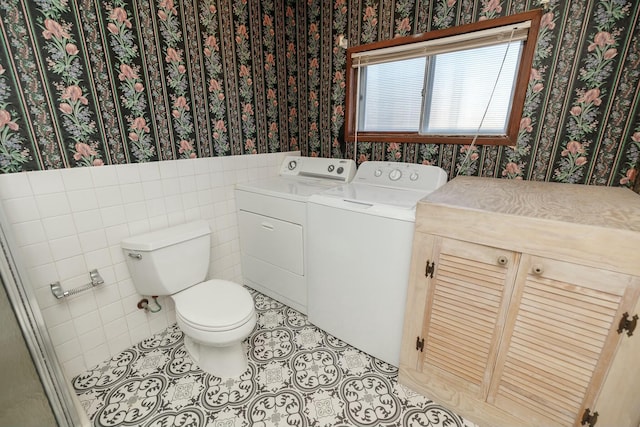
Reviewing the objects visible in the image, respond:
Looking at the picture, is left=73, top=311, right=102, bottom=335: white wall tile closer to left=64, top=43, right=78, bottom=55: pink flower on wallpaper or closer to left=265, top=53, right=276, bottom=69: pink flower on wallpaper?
left=64, top=43, right=78, bottom=55: pink flower on wallpaper

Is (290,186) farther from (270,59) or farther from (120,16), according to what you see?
(120,16)

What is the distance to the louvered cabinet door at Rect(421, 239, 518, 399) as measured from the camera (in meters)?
1.09

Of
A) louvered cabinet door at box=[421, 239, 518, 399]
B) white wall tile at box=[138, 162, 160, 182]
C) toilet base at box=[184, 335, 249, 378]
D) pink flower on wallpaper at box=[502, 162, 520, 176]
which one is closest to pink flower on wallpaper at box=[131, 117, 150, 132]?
white wall tile at box=[138, 162, 160, 182]

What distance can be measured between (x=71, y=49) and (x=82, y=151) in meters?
0.47

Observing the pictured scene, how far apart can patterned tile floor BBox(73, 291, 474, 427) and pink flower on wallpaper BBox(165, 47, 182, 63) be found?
172 centimetres

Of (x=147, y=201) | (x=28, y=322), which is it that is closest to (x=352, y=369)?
(x=28, y=322)

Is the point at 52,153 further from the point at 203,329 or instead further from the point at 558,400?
the point at 558,400

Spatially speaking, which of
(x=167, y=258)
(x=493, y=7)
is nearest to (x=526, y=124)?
(x=493, y=7)

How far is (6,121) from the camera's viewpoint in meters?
1.20

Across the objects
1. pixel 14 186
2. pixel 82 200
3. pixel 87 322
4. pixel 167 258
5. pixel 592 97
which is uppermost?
pixel 592 97

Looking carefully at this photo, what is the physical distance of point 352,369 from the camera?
156 cm

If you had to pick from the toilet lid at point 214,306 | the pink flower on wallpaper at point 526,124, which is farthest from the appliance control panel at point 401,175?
the toilet lid at point 214,306

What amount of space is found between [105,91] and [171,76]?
367 mm

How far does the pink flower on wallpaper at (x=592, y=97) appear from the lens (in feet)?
4.61
